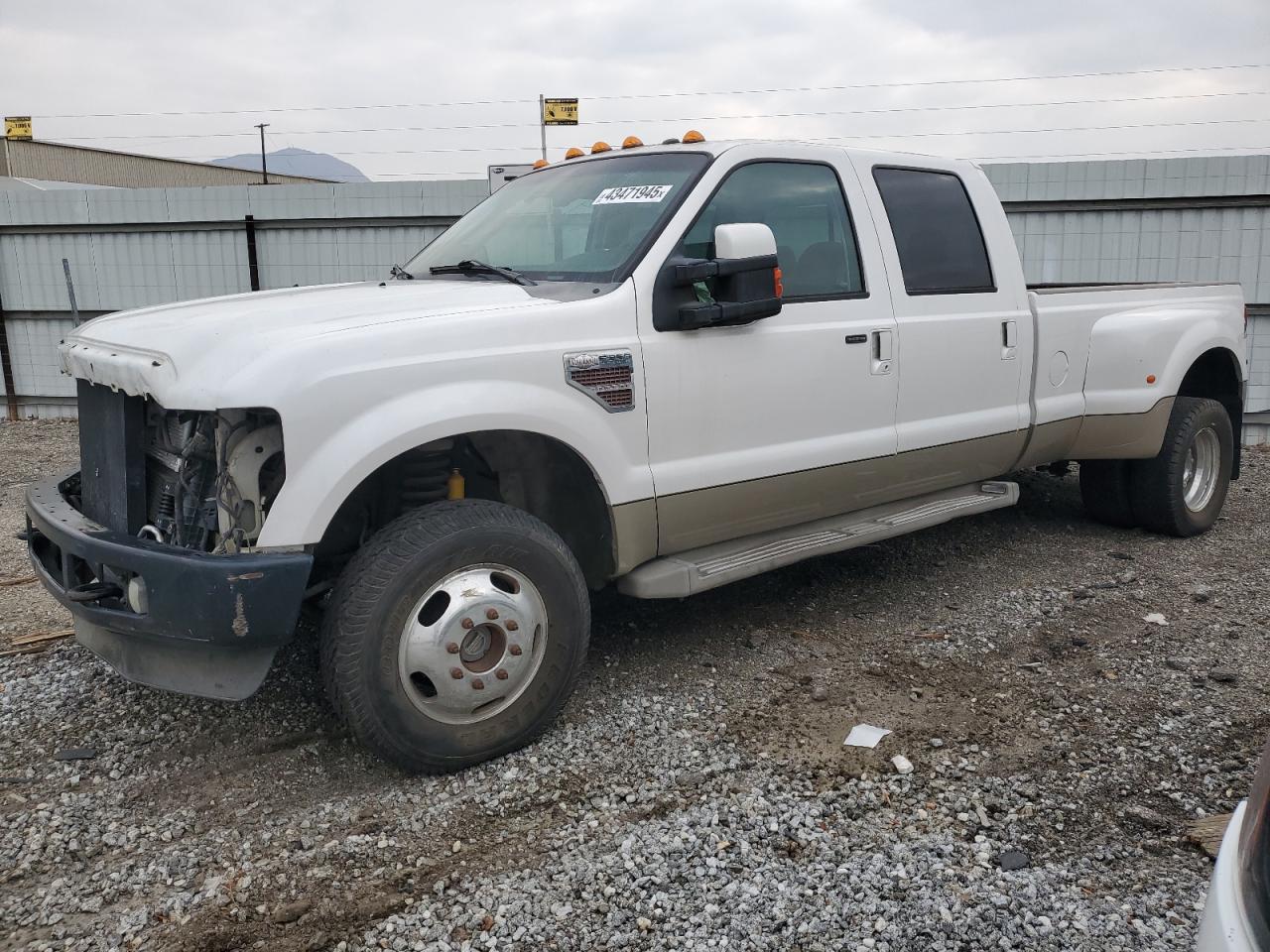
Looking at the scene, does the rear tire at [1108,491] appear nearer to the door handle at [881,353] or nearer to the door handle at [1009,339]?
the door handle at [1009,339]

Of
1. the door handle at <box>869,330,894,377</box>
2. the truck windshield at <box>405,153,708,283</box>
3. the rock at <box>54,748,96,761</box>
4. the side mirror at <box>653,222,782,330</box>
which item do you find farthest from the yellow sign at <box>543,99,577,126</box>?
the rock at <box>54,748,96,761</box>

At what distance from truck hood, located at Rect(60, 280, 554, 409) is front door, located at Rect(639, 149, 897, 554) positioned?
641 millimetres

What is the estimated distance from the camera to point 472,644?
3.20m

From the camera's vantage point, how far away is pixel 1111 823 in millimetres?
2910

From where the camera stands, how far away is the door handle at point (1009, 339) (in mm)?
4844

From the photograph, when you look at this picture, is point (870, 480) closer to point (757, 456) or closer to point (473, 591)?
point (757, 456)

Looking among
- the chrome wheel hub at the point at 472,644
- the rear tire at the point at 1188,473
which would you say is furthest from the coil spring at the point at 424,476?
the rear tire at the point at 1188,473

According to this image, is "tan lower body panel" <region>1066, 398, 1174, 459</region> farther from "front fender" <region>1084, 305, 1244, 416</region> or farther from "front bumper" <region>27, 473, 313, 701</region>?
"front bumper" <region>27, 473, 313, 701</region>

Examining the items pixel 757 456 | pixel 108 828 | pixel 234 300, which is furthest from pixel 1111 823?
→ pixel 234 300

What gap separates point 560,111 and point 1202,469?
755cm

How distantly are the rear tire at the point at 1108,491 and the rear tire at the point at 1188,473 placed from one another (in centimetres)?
5

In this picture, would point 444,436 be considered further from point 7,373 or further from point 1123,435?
point 7,373

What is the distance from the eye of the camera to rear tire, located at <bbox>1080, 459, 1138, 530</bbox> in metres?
5.91

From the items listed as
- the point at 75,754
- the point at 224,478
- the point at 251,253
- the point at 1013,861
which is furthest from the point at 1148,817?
the point at 251,253
